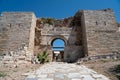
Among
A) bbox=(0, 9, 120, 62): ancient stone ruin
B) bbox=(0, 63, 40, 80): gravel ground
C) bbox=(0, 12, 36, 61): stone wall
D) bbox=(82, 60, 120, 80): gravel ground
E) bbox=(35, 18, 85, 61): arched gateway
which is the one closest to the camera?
bbox=(0, 63, 40, 80): gravel ground

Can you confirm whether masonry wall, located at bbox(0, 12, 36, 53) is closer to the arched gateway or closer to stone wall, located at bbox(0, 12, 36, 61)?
stone wall, located at bbox(0, 12, 36, 61)

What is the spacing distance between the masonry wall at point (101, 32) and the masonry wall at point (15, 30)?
591 centimetres

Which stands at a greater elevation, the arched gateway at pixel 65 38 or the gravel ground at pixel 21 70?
the arched gateway at pixel 65 38

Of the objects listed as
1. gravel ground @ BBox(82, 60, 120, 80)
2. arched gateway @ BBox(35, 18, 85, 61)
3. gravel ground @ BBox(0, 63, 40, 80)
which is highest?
arched gateway @ BBox(35, 18, 85, 61)

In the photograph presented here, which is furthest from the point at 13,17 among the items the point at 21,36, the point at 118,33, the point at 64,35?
the point at 118,33

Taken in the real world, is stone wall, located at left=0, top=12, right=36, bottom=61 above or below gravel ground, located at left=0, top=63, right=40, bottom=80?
above

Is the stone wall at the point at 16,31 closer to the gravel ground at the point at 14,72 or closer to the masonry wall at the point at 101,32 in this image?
the masonry wall at the point at 101,32

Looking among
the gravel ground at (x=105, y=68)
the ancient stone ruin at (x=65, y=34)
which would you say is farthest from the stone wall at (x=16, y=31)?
the gravel ground at (x=105, y=68)

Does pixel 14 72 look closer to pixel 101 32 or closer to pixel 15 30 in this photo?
pixel 15 30

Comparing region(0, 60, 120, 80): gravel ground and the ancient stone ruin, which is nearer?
region(0, 60, 120, 80): gravel ground

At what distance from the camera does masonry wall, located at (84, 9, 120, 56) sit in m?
13.0

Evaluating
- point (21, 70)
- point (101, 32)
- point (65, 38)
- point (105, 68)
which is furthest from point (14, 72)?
point (101, 32)

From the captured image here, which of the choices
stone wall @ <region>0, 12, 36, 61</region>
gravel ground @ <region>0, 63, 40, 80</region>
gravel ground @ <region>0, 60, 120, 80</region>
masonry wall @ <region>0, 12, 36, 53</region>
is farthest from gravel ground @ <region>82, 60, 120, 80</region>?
masonry wall @ <region>0, 12, 36, 53</region>

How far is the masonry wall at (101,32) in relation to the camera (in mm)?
13048
